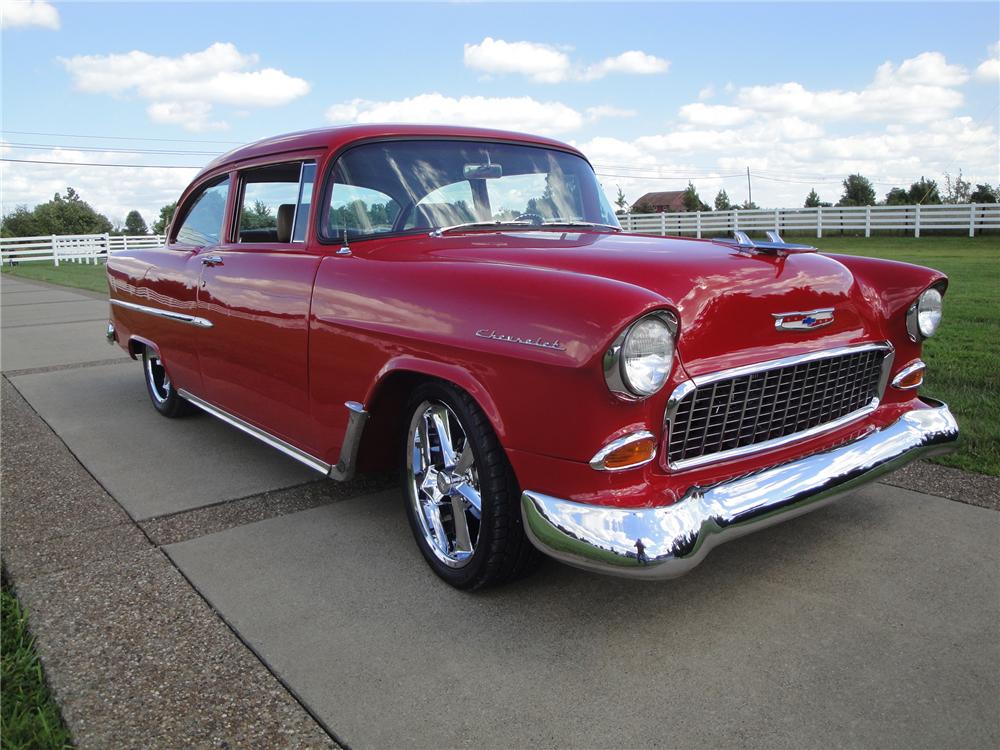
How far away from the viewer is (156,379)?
532 centimetres

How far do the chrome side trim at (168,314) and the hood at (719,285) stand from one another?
1.56 metres

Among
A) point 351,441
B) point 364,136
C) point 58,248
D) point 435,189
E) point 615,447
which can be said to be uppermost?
point 58,248

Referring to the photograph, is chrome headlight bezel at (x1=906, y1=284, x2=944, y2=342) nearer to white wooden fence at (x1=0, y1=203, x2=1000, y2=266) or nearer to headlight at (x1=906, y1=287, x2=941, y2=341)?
headlight at (x1=906, y1=287, x2=941, y2=341)

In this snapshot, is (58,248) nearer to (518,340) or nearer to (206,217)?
(206,217)

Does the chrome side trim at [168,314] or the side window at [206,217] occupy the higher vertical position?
the side window at [206,217]

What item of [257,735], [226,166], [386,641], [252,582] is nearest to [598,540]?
[386,641]

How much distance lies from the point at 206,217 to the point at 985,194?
29452 mm

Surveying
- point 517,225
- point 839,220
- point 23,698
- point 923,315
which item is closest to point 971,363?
point 923,315

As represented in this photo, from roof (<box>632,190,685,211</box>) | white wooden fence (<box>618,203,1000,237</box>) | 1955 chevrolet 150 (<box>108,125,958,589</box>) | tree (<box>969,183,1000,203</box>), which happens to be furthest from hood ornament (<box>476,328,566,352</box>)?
roof (<box>632,190,685,211</box>)

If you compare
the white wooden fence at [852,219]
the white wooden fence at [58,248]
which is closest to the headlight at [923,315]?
the white wooden fence at [852,219]

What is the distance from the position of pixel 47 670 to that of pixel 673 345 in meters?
1.96

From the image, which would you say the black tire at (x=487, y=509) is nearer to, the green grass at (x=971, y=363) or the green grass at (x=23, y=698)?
→ the green grass at (x=23, y=698)

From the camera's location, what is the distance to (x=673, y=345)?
7.46 ft

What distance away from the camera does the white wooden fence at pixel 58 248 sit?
1225 inches
